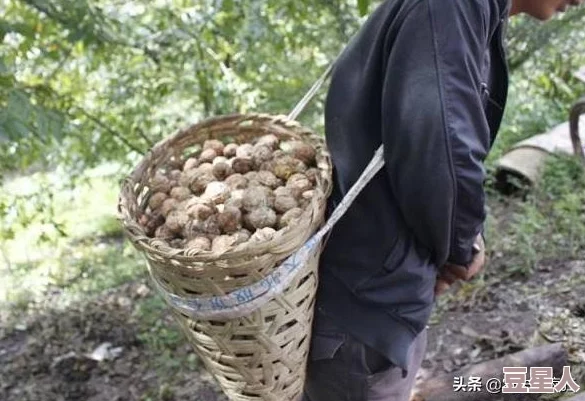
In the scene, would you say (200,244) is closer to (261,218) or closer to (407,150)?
(261,218)

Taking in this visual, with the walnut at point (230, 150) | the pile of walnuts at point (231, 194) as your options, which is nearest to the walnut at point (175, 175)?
the pile of walnuts at point (231, 194)

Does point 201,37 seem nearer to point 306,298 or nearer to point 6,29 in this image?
point 6,29

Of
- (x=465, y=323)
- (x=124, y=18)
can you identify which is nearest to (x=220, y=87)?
(x=124, y=18)

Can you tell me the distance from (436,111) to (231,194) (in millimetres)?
429

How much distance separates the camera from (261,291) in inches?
46.6

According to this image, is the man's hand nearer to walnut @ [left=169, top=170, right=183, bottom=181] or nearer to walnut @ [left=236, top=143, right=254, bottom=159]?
walnut @ [left=236, top=143, right=254, bottom=159]

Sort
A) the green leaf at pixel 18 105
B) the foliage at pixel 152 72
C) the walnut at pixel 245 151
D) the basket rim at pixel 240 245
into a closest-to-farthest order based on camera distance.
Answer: the basket rim at pixel 240 245 < the walnut at pixel 245 151 < the green leaf at pixel 18 105 < the foliage at pixel 152 72

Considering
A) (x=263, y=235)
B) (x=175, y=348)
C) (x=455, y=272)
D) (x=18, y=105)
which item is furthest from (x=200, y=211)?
(x=175, y=348)

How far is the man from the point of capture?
117cm

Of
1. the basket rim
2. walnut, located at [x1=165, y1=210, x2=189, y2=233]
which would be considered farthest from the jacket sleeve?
walnut, located at [x1=165, y1=210, x2=189, y2=233]

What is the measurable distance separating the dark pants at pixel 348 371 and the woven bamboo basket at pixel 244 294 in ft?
0.16

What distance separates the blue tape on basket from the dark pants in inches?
9.6

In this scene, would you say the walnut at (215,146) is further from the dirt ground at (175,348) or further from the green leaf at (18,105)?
the dirt ground at (175,348)

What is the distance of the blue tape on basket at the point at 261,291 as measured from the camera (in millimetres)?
1183
